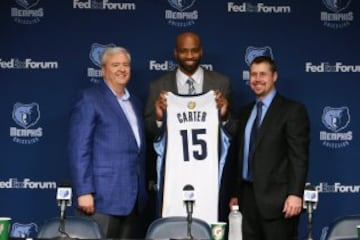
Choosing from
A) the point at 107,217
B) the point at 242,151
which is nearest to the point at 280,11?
the point at 242,151

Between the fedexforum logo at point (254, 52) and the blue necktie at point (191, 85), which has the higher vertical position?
the fedexforum logo at point (254, 52)

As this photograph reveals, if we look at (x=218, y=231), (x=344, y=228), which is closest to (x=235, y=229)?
(x=218, y=231)

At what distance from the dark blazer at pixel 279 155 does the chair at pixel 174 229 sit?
32.3 inches

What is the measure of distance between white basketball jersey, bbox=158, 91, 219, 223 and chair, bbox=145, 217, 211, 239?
2.64 ft

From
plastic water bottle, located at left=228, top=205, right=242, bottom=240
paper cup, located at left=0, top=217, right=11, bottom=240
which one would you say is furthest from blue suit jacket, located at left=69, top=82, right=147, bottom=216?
paper cup, located at left=0, top=217, right=11, bottom=240

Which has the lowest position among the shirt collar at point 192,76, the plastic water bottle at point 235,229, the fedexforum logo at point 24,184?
the plastic water bottle at point 235,229

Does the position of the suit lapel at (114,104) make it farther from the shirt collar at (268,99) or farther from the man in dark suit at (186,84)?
the shirt collar at (268,99)

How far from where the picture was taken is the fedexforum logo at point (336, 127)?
5.02 metres

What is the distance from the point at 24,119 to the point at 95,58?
70 centimetres

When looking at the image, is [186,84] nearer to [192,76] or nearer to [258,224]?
[192,76]

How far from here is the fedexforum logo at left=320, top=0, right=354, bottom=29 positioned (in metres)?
5.00

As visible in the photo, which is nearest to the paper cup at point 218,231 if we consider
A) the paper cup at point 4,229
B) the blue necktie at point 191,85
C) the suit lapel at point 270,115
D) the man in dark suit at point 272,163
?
the paper cup at point 4,229

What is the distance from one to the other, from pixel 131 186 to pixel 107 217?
0.76 ft

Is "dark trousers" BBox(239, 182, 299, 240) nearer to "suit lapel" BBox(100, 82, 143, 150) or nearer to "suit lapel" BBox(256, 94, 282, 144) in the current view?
"suit lapel" BBox(256, 94, 282, 144)
